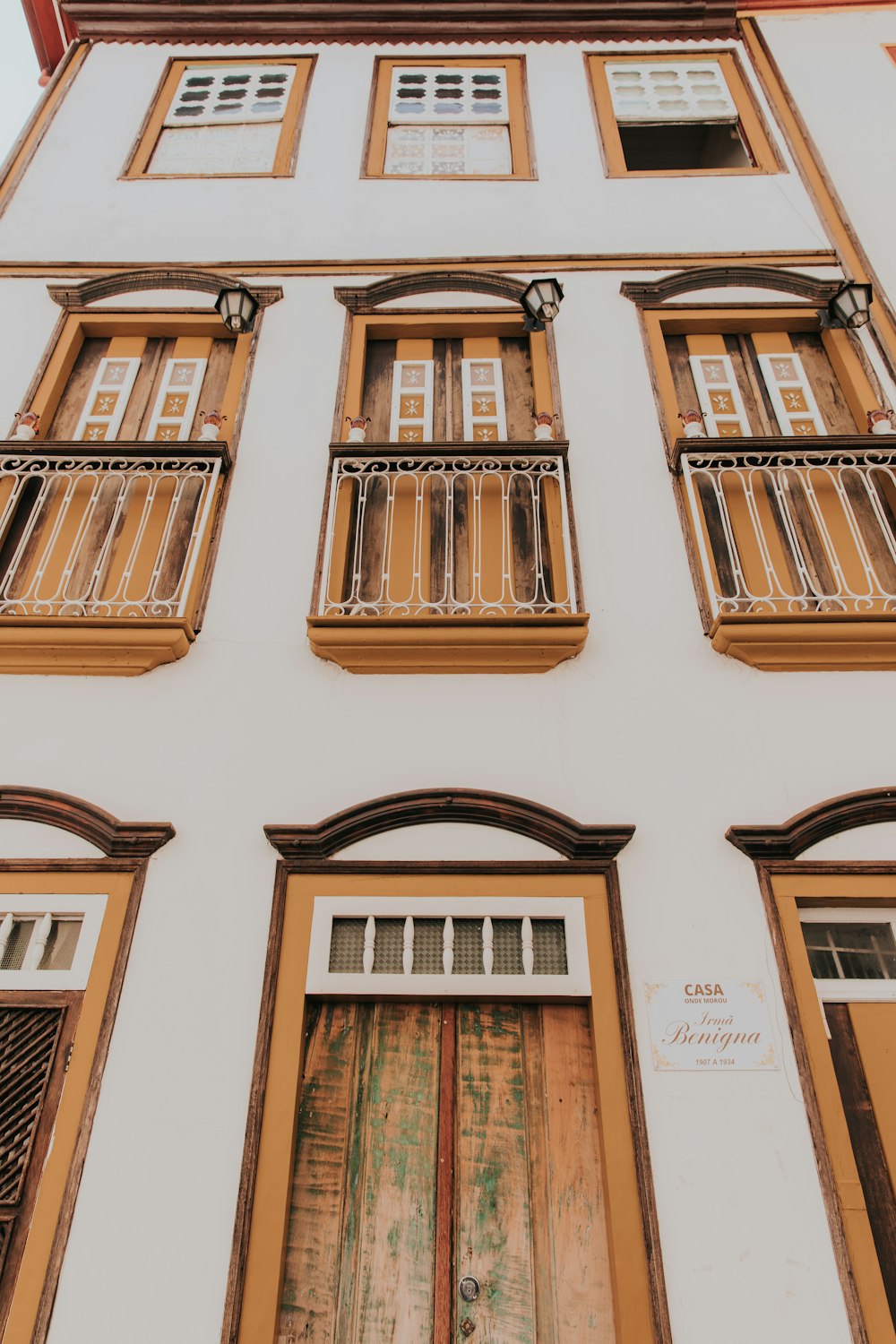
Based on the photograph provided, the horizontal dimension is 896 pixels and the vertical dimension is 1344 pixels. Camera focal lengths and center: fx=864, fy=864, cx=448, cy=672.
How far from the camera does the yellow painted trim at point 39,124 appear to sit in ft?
23.7

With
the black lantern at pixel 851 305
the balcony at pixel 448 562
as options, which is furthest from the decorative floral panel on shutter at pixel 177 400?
the black lantern at pixel 851 305

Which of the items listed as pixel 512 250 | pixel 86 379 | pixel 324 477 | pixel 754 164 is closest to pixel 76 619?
pixel 324 477

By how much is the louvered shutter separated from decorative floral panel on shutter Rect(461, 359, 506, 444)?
371cm

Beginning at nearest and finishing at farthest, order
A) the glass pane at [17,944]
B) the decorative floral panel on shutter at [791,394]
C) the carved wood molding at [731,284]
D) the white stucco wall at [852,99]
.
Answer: the glass pane at [17,944]
the decorative floral panel on shutter at [791,394]
the carved wood molding at [731,284]
the white stucco wall at [852,99]

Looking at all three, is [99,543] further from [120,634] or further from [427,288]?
[427,288]

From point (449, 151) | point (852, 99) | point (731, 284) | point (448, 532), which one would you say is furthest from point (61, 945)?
point (852, 99)

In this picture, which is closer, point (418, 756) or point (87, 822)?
point (87, 822)

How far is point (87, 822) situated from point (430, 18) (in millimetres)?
8550

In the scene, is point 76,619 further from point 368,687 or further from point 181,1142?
point 181,1142

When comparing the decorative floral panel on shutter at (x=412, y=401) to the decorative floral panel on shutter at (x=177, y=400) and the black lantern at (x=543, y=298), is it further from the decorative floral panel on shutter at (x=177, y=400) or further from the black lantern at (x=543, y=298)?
the decorative floral panel on shutter at (x=177, y=400)

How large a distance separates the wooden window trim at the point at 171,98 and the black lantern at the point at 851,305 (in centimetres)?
454

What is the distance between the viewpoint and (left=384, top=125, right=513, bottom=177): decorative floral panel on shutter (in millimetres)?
7453

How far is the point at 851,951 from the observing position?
12.8 feet

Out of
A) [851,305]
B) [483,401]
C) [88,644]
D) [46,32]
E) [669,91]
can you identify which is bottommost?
[88,644]
